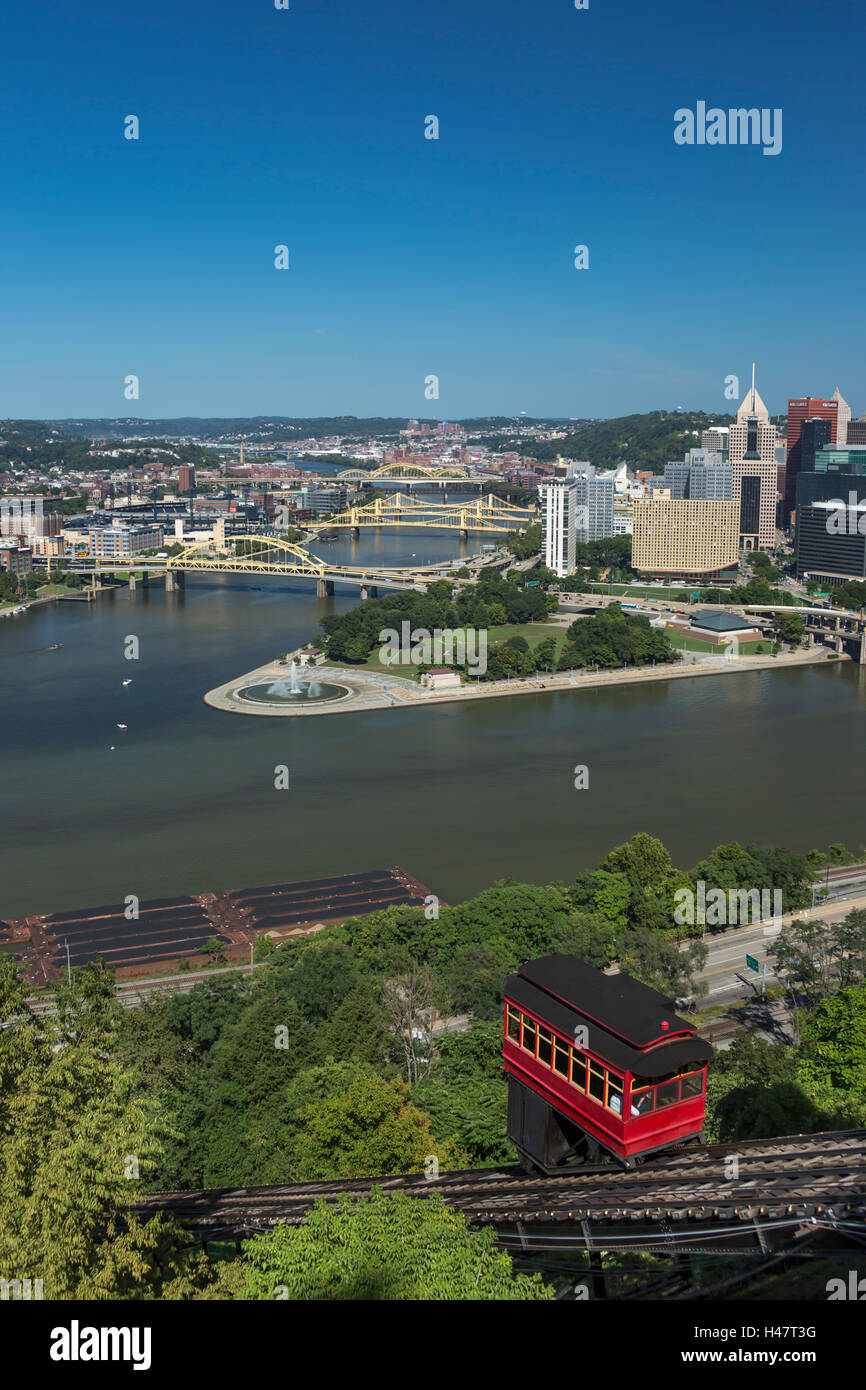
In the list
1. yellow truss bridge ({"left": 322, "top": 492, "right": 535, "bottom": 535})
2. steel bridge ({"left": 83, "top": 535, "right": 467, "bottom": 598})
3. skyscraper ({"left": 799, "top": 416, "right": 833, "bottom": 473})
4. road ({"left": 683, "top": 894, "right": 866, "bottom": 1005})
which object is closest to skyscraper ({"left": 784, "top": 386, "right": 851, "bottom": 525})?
skyscraper ({"left": 799, "top": 416, "right": 833, "bottom": 473})

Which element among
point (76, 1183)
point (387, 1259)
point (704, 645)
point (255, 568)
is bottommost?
point (704, 645)

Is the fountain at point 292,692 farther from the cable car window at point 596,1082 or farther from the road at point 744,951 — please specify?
the cable car window at point 596,1082

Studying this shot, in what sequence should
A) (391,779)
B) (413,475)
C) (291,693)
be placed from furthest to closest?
(413,475), (291,693), (391,779)

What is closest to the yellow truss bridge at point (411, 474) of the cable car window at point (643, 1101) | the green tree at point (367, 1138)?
the green tree at point (367, 1138)

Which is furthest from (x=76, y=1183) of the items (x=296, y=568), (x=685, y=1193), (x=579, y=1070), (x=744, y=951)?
(x=296, y=568)

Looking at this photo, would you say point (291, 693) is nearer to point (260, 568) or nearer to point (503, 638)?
point (503, 638)
